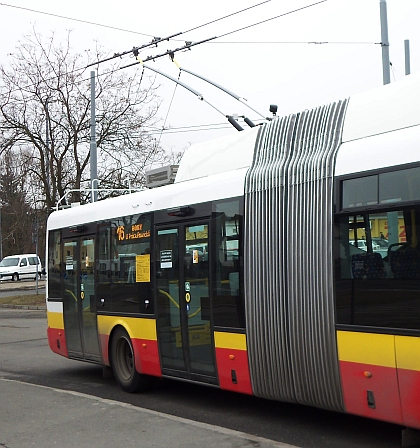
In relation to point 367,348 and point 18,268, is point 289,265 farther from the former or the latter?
point 18,268

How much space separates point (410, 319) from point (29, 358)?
1000 cm

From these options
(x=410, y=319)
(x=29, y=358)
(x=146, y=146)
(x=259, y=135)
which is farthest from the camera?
(x=146, y=146)

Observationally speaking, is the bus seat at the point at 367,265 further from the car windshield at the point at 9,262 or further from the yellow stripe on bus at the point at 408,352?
the car windshield at the point at 9,262

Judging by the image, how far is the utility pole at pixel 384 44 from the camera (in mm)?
16098

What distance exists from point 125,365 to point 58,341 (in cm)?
211

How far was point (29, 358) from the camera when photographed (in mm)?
14406

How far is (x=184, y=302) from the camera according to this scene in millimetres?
8805

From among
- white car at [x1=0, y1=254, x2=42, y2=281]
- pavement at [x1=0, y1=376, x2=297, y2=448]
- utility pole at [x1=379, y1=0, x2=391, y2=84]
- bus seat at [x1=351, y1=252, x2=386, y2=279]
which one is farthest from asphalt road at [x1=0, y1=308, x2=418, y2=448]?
white car at [x1=0, y1=254, x2=42, y2=281]

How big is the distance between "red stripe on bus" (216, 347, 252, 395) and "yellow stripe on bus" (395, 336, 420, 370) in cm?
209

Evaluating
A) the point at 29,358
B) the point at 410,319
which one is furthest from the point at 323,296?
the point at 29,358

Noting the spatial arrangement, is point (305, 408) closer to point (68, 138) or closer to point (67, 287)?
point (67, 287)

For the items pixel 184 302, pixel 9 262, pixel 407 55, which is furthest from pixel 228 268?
pixel 9 262

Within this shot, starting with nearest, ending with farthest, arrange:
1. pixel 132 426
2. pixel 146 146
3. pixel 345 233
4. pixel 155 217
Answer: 1. pixel 345 233
2. pixel 132 426
3. pixel 155 217
4. pixel 146 146

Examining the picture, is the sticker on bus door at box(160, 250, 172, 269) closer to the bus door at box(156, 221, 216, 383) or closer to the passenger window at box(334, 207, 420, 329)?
the bus door at box(156, 221, 216, 383)
